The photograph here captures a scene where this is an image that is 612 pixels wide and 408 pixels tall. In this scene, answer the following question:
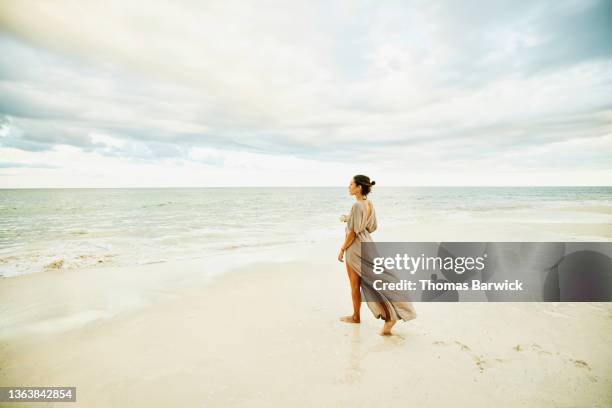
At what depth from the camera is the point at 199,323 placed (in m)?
4.73

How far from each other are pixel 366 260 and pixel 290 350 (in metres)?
1.64

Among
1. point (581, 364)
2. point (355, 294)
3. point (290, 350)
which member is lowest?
point (290, 350)

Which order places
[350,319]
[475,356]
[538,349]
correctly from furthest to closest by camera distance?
1. [350,319]
2. [538,349]
3. [475,356]

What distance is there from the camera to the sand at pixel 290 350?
3.01 meters

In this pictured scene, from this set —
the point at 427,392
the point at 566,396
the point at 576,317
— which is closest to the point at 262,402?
the point at 427,392

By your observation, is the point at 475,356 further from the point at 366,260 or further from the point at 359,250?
the point at 359,250

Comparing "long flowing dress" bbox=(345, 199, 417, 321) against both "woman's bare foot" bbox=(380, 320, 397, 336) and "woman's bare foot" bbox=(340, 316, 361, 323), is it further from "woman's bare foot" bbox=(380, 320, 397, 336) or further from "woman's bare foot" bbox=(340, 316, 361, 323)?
"woman's bare foot" bbox=(340, 316, 361, 323)

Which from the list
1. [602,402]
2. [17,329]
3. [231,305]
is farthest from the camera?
[231,305]

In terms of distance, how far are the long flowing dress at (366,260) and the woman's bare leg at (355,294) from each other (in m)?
0.12

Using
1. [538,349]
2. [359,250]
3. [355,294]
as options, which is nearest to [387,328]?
[355,294]

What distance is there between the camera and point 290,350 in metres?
3.86

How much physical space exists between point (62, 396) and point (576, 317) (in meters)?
7.42

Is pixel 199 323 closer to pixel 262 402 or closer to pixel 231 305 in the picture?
pixel 231 305

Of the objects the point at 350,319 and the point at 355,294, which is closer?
the point at 355,294
